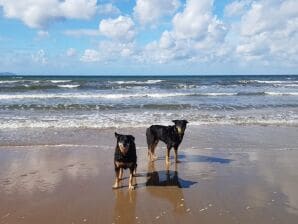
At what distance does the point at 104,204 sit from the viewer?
6934 millimetres

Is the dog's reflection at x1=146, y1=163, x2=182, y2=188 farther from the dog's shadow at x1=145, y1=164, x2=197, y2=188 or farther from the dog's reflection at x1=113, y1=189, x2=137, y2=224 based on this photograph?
the dog's reflection at x1=113, y1=189, x2=137, y2=224

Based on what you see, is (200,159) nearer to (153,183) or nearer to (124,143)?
(153,183)

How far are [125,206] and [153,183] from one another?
1.49 meters

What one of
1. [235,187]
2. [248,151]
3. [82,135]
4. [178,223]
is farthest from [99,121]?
[178,223]

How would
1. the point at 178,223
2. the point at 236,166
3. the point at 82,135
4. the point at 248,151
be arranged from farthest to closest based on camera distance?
the point at 82,135, the point at 248,151, the point at 236,166, the point at 178,223

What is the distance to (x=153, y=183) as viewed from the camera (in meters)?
8.29

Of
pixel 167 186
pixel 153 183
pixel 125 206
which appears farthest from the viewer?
pixel 153 183

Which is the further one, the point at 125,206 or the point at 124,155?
the point at 124,155

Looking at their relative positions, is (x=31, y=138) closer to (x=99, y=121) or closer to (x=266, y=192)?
(x=99, y=121)

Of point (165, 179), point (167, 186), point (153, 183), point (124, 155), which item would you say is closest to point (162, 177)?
point (165, 179)

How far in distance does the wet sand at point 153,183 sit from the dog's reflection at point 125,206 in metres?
0.01

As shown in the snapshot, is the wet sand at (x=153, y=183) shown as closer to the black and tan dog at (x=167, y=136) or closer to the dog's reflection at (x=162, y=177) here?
the dog's reflection at (x=162, y=177)

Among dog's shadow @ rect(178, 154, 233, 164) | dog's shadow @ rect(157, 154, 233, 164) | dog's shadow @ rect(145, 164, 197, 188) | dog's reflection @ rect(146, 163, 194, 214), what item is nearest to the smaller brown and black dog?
dog's reflection @ rect(146, 163, 194, 214)

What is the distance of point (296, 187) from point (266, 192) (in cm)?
75
